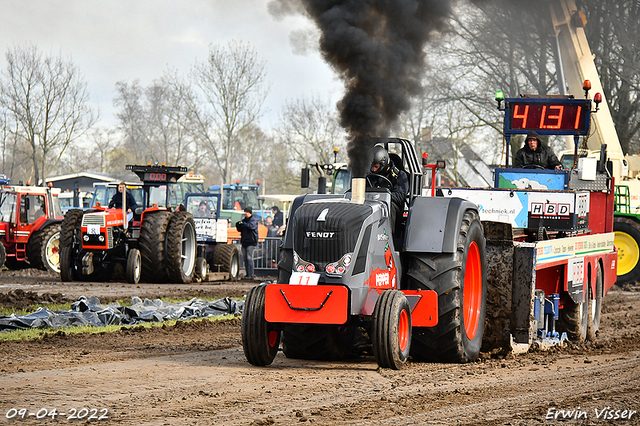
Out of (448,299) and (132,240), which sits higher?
(132,240)

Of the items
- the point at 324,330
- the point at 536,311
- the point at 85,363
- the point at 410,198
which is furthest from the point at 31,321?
the point at 536,311

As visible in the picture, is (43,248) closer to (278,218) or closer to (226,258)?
(226,258)

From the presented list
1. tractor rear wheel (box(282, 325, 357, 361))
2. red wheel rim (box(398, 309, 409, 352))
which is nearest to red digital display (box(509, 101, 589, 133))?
tractor rear wheel (box(282, 325, 357, 361))

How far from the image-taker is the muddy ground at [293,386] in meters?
5.23

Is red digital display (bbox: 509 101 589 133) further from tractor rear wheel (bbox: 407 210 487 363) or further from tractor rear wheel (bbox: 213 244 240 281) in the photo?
tractor rear wheel (bbox: 213 244 240 281)

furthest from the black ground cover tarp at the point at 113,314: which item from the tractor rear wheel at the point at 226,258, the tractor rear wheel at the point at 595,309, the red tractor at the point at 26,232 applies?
the red tractor at the point at 26,232

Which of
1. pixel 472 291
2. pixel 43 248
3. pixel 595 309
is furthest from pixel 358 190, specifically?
pixel 43 248

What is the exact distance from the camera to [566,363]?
777 cm

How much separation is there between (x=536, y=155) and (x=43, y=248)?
1323 centimetres

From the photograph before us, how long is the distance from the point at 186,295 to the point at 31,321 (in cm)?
516

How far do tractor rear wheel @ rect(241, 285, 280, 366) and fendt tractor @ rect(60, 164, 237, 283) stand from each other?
403 inches

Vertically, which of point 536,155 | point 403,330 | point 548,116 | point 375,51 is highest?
point 375,51

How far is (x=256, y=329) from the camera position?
6895 millimetres

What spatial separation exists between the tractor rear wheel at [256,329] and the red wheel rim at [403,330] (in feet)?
3.62
